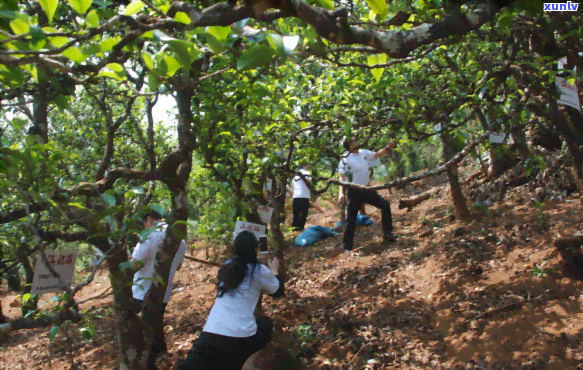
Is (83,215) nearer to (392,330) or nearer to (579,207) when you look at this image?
(392,330)

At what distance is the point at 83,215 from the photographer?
229cm

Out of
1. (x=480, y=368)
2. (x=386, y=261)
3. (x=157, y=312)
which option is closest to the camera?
(x=480, y=368)

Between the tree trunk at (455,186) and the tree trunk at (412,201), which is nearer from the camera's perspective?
the tree trunk at (455,186)

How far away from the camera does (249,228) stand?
3.29 m

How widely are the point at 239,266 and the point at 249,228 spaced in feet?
1.30

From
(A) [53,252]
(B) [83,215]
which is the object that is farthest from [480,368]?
(A) [53,252]

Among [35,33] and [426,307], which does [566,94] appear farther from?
[35,33]

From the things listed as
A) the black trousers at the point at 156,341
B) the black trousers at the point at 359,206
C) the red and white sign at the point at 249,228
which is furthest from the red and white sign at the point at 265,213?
the black trousers at the point at 359,206

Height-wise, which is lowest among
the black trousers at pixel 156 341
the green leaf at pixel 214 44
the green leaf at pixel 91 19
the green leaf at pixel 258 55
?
the black trousers at pixel 156 341

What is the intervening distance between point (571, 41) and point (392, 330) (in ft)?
9.86

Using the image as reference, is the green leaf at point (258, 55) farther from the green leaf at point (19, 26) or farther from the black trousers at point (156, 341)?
the black trousers at point (156, 341)

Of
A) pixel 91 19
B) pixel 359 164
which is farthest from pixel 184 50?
pixel 359 164

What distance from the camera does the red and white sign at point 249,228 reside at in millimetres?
3235

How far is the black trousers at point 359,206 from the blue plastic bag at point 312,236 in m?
1.35
